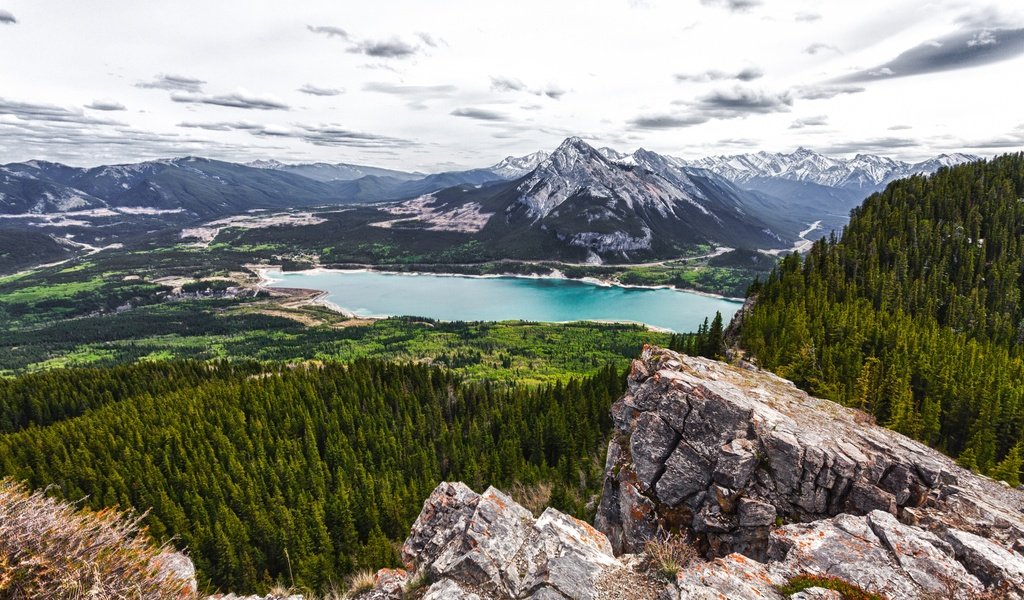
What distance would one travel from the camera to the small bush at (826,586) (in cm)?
1363

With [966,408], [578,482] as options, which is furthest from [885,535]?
[578,482]

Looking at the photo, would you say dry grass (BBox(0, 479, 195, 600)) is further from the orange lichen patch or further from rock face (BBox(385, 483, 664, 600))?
the orange lichen patch

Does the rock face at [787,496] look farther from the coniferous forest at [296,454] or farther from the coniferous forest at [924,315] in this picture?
the coniferous forest at [296,454]

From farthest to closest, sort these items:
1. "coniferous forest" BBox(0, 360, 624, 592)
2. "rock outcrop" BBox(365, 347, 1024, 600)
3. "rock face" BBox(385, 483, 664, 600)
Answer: "coniferous forest" BBox(0, 360, 624, 592) < "rock face" BBox(385, 483, 664, 600) < "rock outcrop" BBox(365, 347, 1024, 600)

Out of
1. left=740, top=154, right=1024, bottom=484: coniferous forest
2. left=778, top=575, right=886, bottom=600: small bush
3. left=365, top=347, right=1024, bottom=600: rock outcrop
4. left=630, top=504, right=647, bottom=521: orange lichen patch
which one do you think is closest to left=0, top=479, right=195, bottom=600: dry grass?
left=365, top=347, right=1024, bottom=600: rock outcrop

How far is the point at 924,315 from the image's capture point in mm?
62250

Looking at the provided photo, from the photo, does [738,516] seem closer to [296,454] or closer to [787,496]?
[787,496]

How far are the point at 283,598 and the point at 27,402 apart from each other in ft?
A: 336

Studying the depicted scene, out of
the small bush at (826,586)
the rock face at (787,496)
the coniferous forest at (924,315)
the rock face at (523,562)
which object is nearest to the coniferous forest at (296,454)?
the rock face at (787,496)

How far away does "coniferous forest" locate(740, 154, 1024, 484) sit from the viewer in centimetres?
3616

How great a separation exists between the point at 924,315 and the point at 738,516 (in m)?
59.2

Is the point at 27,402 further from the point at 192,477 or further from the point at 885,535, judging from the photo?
the point at 885,535

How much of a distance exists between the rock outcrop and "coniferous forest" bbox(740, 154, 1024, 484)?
8.80 m

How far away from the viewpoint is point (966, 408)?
1449 inches
